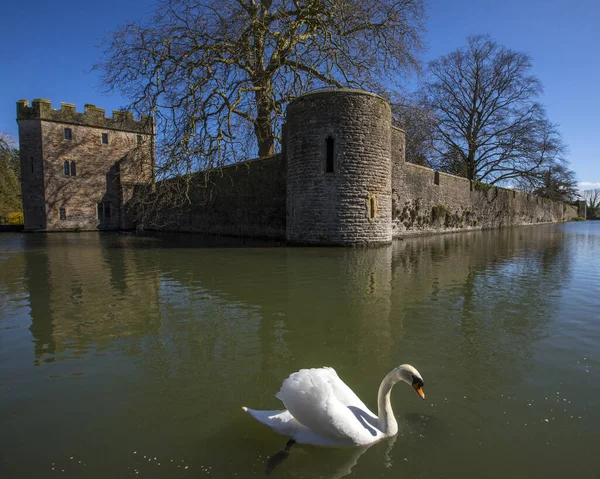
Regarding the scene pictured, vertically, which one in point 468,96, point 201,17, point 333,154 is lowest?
point 333,154

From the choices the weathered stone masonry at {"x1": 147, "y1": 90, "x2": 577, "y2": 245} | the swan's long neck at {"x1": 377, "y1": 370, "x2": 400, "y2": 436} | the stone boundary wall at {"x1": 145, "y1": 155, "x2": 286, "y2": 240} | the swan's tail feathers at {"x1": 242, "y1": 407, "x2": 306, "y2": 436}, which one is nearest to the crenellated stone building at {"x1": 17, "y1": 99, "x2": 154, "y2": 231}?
the stone boundary wall at {"x1": 145, "y1": 155, "x2": 286, "y2": 240}

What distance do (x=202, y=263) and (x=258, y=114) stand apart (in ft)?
32.7

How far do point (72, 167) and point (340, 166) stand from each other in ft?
81.2

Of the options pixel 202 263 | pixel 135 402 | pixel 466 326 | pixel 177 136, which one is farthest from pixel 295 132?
pixel 135 402

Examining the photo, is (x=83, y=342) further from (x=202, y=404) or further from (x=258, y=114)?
(x=258, y=114)

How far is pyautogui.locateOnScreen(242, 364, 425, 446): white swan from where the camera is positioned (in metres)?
2.21

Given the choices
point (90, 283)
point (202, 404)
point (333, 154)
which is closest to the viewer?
point (202, 404)

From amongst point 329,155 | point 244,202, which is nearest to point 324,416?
point 329,155

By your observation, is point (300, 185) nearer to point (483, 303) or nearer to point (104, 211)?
point (483, 303)

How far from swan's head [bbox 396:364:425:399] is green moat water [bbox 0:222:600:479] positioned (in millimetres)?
261

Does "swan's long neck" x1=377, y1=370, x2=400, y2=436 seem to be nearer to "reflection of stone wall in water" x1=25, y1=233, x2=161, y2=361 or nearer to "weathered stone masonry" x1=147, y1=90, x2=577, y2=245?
"reflection of stone wall in water" x1=25, y1=233, x2=161, y2=361

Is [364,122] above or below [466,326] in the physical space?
above

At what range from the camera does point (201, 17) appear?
1381 centimetres

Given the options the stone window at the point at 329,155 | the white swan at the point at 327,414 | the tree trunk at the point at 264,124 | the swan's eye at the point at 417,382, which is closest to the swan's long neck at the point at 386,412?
the white swan at the point at 327,414
